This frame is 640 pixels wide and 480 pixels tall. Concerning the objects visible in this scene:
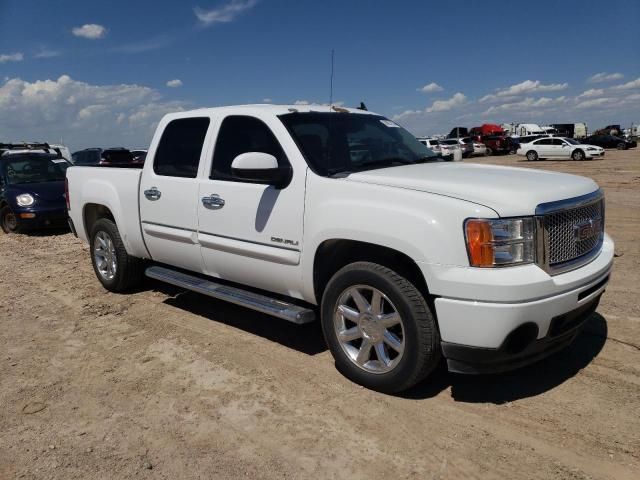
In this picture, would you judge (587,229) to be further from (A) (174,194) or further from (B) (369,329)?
(A) (174,194)

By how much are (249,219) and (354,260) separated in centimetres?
94

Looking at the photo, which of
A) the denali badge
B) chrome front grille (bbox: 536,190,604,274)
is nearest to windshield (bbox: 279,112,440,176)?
the denali badge

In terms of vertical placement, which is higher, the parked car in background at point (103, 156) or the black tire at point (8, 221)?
the parked car in background at point (103, 156)

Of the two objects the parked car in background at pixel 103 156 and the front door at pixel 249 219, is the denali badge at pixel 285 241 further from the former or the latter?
the parked car in background at pixel 103 156

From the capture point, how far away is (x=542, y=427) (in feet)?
9.96

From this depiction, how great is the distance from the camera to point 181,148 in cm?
484

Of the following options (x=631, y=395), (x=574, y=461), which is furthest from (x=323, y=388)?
(x=631, y=395)

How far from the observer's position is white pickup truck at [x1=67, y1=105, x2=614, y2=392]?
9.71 feet

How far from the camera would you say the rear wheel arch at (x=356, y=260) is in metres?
3.33

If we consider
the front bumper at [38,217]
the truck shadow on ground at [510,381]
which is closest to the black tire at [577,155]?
the front bumper at [38,217]

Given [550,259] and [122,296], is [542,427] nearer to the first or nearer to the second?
[550,259]

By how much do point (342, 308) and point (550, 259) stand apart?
134 centimetres

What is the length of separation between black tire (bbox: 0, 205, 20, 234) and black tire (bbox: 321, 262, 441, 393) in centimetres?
996

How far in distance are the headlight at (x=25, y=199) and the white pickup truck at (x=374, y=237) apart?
698 cm
